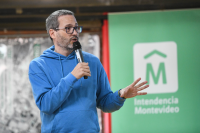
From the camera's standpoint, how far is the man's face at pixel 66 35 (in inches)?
62.0

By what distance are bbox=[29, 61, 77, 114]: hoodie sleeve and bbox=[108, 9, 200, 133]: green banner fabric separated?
6.99 feet

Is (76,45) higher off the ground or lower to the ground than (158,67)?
lower

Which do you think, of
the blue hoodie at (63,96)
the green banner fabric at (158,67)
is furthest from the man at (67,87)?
the green banner fabric at (158,67)

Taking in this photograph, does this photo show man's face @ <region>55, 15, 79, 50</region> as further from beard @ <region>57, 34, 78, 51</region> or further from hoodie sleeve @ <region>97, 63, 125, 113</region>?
hoodie sleeve @ <region>97, 63, 125, 113</region>

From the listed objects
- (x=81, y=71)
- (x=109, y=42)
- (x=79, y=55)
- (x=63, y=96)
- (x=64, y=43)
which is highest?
(x=109, y=42)

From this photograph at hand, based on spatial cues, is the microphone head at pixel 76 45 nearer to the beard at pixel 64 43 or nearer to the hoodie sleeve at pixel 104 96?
the beard at pixel 64 43

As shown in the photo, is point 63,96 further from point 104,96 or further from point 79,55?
point 104,96

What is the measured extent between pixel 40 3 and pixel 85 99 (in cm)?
251

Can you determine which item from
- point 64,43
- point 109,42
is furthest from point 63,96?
point 109,42

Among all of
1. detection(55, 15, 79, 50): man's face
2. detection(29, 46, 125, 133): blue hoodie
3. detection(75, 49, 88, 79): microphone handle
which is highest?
detection(55, 15, 79, 50): man's face

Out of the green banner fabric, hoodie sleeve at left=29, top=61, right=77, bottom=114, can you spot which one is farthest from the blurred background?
hoodie sleeve at left=29, top=61, right=77, bottom=114

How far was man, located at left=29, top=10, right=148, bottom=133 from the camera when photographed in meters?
1.37

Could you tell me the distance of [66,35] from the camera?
1577 mm

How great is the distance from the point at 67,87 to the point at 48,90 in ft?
0.51
